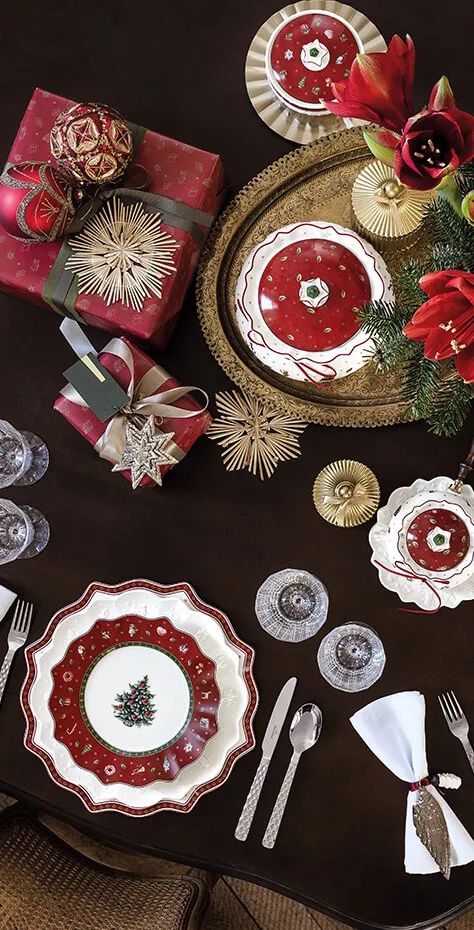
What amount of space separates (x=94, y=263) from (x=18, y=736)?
2.01 feet

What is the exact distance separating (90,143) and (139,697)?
2.25 ft

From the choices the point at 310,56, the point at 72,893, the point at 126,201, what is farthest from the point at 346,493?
the point at 72,893

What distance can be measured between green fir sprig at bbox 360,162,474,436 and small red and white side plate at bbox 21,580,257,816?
1.25 ft

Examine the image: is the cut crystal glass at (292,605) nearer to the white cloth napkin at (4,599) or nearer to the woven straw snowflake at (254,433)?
the woven straw snowflake at (254,433)

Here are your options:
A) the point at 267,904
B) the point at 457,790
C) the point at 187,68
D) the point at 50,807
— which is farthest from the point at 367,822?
the point at 187,68

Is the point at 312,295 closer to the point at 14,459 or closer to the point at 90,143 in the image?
the point at 90,143

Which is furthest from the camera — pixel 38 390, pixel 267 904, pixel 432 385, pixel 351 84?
pixel 267 904

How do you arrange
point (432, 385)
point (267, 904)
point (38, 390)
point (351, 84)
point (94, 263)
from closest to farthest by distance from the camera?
point (351, 84), point (432, 385), point (94, 263), point (38, 390), point (267, 904)

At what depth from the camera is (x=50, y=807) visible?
3.48 ft

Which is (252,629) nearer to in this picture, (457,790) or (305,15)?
(457,790)

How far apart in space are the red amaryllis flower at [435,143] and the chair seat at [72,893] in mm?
972

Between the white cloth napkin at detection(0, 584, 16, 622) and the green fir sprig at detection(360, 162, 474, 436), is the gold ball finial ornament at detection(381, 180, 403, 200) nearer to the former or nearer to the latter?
the green fir sprig at detection(360, 162, 474, 436)

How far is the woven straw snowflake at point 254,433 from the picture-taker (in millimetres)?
1076

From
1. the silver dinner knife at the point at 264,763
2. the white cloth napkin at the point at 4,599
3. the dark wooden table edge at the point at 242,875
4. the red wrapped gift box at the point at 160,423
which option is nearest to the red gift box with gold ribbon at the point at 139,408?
the red wrapped gift box at the point at 160,423
